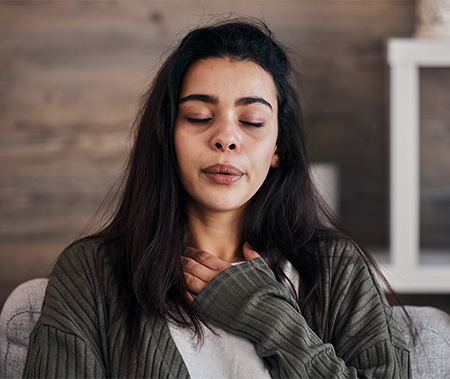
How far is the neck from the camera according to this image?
1.07m

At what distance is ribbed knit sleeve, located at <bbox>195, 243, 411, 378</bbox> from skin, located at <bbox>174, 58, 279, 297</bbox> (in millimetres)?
60

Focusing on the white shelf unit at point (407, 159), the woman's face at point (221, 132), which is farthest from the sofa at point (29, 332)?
Answer: the white shelf unit at point (407, 159)

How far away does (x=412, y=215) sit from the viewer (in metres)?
1.66

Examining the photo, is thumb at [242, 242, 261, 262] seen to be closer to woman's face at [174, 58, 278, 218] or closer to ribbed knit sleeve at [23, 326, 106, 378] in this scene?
woman's face at [174, 58, 278, 218]

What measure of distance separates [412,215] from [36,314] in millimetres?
1224

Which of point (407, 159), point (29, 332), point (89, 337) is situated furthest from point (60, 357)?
point (407, 159)

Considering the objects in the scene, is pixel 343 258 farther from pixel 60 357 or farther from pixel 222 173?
pixel 60 357

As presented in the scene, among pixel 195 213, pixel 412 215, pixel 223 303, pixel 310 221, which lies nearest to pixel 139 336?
pixel 223 303

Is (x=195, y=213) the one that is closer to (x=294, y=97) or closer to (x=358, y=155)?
(x=294, y=97)

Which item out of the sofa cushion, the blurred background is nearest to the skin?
the sofa cushion

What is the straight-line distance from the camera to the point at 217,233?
1086mm

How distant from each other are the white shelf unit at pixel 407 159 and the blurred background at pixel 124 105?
24 centimetres

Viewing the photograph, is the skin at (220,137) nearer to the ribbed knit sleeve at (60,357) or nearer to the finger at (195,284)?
the finger at (195,284)

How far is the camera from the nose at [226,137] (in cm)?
94
